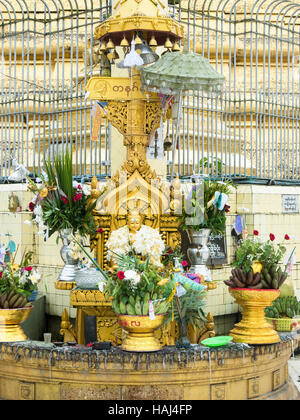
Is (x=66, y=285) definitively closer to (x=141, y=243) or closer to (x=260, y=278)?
(x=141, y=243)

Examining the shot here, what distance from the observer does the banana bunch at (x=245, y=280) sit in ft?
21.7

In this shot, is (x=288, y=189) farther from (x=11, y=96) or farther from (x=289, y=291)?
(x=11, y=96)

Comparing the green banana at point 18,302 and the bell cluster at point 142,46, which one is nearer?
the green banana at point 18,302

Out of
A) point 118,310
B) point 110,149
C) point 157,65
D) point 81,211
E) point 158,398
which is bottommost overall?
point 158,398

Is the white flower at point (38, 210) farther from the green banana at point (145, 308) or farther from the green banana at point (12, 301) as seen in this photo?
the green banana at point (145, 308)

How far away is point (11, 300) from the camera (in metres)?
6.61

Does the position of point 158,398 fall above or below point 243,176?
below

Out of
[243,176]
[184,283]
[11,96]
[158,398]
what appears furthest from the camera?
[11,96]

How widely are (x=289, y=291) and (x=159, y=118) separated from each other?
10.0ft

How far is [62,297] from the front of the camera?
929cm

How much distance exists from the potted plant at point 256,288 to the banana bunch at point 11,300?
202cm

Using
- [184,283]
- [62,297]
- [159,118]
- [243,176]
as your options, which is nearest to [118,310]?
[184,283]

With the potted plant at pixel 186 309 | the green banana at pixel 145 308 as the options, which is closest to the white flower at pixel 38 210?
the potted plant at pixel 186 309

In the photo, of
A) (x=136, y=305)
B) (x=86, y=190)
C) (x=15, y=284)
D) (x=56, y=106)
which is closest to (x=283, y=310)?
(x=86, y=190)
